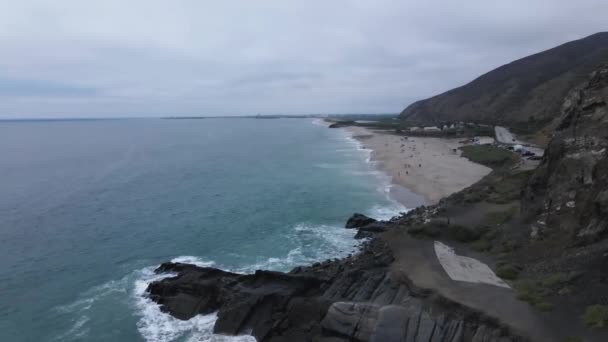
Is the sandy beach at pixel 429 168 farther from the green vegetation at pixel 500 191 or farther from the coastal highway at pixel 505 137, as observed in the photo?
the coastal highway at pixel 505 137

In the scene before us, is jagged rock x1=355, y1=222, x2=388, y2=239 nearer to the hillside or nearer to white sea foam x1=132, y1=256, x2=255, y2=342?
white sea foam x1=132, y1=256, x2=255, y2=342

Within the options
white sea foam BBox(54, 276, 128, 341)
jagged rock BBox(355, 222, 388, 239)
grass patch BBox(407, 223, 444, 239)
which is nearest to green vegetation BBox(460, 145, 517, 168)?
jagged rock BBox(355, 222, 388, 239)

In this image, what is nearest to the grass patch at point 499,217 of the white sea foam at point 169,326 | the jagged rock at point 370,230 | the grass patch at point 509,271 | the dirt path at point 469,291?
the dirt path at point 469,291

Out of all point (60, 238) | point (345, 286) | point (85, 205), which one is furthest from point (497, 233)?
point (85, 205)

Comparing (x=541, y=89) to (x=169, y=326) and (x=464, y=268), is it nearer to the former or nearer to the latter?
(x=464, y=268)

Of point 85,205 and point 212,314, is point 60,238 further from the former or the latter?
point 212,314

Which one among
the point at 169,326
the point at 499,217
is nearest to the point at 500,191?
the point at 499,217
